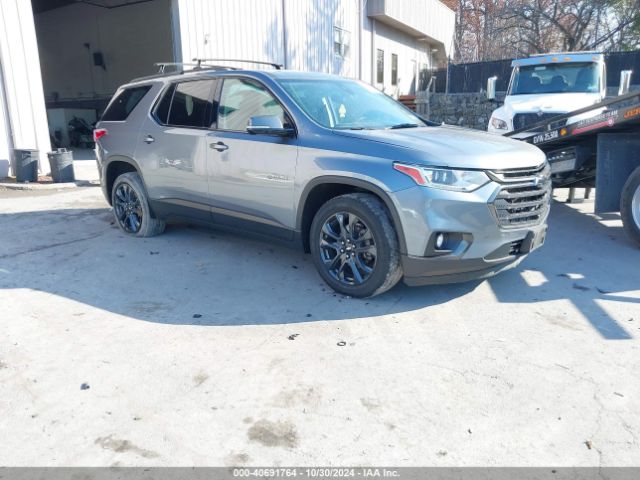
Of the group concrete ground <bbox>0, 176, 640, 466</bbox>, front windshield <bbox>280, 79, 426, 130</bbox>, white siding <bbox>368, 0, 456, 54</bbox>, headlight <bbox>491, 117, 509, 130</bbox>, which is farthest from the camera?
white siding <bbox>368, 0, 456, 54</bbox>

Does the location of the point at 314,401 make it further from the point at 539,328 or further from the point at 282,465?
the point at 539,328

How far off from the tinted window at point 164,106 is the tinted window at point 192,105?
64mm

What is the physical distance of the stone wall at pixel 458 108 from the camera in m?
19.7

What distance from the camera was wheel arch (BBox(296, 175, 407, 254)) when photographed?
3.94m

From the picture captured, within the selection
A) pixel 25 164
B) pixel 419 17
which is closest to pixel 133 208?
pixel 25 164

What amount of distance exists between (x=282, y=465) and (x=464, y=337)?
1.77m

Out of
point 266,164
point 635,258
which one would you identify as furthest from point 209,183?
point 635,258

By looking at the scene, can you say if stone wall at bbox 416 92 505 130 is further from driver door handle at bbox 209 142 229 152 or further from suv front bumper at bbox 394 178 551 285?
suv front bumper at bbox 394 178 551 285

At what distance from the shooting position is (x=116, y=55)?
2089cm

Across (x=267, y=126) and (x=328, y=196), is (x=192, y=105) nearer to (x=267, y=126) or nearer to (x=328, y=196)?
(x=267, y=126)

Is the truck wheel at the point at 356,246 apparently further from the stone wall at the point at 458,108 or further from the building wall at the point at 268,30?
the stone wall at the point at 458,108

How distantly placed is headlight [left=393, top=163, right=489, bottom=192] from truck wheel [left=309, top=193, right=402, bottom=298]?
427 mm

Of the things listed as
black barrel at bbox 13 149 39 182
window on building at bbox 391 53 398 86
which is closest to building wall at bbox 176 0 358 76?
black barrel at bbox 13 149 39 182

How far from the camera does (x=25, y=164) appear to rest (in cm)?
1004
